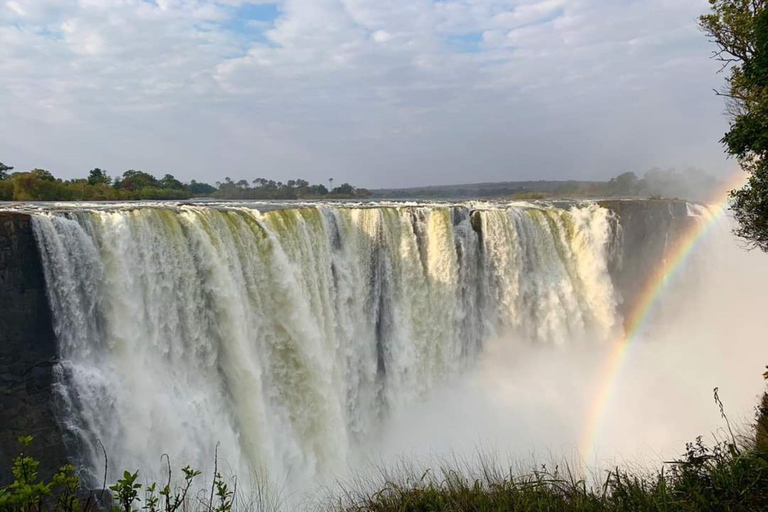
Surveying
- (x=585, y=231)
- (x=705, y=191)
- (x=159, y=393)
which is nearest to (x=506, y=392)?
(x=585, y=231)

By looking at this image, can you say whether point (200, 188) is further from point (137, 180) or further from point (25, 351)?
point (25, 351)

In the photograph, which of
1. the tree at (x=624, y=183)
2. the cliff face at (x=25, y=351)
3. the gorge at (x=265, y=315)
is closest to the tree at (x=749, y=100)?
the gorge at (x=265, y=315)

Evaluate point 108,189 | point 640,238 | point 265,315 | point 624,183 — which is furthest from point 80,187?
point 624,183

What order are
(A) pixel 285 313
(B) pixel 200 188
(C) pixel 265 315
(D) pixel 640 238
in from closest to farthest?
(C) pixel 265 315, (A) pixel 285 313, (D) pixel 640 238, (B) pixel 200 188

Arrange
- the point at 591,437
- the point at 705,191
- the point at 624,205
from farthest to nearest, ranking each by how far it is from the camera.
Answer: the point at 705,191
the point at 624,205
the point at 591,437

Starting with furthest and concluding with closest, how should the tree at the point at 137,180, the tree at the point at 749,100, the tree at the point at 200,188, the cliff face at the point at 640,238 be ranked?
the tree at the point at 200,188 < the tree at the point at 137,180 < the cliff face at the point at 640,238 < the tree at the point at 749,100

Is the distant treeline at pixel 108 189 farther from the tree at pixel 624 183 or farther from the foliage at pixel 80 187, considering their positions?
the tree at pixel 624 183

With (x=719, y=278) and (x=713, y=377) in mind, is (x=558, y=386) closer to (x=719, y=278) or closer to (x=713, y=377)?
(x=713, y=377)
